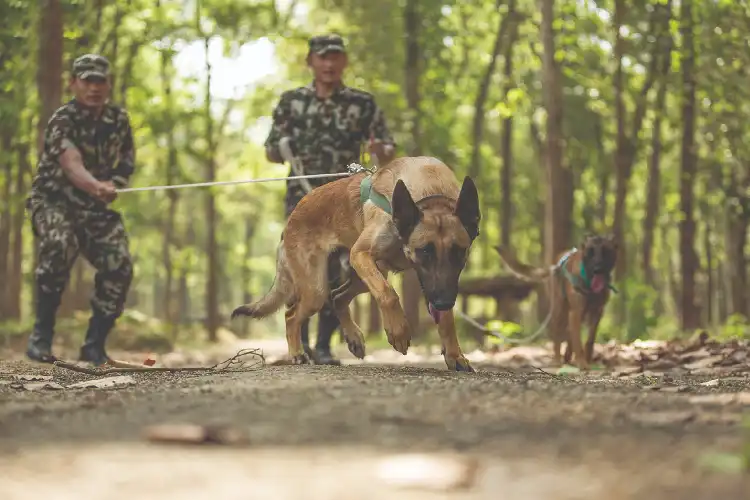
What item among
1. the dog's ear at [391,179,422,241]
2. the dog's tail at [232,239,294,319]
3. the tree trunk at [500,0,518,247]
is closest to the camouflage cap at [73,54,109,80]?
the dog's tail at [232,239,294,319]

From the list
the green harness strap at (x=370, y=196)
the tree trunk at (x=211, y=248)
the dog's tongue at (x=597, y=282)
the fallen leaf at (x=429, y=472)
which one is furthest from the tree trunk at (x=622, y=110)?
the fallen leaf at (x=429, y=472)

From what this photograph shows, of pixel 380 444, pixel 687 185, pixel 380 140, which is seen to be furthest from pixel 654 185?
pixel 380 444

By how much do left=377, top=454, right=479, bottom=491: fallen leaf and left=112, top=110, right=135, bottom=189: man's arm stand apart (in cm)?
714

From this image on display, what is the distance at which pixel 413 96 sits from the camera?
902 inches

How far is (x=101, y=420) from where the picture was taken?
12.9 ft

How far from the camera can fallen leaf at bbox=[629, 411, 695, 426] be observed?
12.1 feet

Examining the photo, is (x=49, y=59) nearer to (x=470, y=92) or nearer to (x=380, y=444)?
(x=380, y=444)

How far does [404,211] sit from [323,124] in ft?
10.7

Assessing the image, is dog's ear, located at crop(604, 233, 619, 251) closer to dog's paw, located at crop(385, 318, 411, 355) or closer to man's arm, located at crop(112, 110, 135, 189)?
dog's paw, located at crop(385, 318, 411, 355)

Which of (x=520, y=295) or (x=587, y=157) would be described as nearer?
(x=520, y=295)

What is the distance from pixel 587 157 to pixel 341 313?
2253 centimetres

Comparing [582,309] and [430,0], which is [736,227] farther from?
[582,309]

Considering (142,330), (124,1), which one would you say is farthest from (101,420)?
(124,1)

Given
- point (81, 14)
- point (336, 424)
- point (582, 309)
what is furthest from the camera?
point (81, 14)
